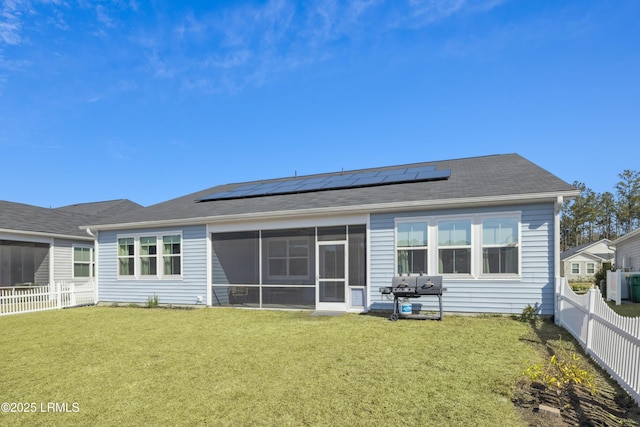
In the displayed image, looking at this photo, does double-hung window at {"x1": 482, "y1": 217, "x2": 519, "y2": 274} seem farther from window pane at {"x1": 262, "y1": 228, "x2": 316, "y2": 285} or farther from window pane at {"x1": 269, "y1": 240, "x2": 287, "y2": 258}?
window pane at {"x1": 269, "y1": 240, "x2": 287, "y2": 258}

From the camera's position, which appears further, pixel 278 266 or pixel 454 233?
pixel 278 266

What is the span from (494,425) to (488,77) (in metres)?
11.5

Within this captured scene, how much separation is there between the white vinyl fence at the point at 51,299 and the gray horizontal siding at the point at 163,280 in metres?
0.53

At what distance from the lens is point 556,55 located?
10.7 meters

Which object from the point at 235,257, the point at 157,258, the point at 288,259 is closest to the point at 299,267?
the point at 288,259

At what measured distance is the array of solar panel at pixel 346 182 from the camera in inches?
488

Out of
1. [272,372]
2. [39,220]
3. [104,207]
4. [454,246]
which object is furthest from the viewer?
[104,207]

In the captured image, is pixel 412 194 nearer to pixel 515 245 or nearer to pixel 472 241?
pixel 472 241

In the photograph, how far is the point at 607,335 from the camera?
488 cm

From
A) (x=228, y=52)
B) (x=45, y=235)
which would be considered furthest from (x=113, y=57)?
(x=45, y=235)

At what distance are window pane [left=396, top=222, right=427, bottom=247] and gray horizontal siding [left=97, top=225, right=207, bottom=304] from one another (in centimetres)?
671

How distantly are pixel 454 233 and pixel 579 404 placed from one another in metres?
6.13

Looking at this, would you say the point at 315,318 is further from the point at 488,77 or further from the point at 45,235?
the point at 45,235

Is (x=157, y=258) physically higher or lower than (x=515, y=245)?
lower
